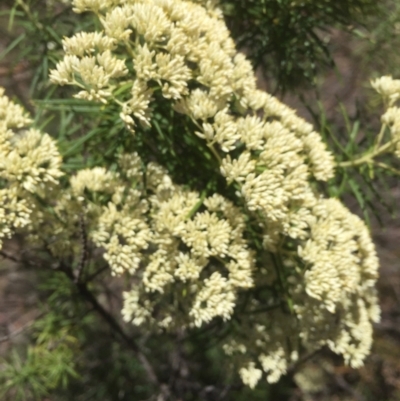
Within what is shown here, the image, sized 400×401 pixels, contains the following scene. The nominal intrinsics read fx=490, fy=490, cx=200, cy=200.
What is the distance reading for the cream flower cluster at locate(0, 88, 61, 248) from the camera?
0.95 m

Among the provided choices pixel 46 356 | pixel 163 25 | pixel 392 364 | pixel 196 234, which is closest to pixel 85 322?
pixel 46 356

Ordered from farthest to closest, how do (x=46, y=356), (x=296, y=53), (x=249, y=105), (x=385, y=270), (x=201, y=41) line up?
(x=385, y=270) → (x=46, y=356) → (x=296, y=53) → (x=249, y=105) → (x=201, y=41)

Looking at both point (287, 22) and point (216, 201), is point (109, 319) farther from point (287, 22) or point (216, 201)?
point (287, 22)

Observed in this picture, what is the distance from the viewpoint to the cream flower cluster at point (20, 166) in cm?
95

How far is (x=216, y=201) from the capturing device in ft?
3.46

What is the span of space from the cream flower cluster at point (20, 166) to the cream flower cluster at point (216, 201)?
0.15 metres

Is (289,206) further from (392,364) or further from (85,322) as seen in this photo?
(392,364)

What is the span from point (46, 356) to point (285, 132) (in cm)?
115

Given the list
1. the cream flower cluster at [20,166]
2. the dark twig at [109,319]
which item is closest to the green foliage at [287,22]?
the cream flower cluster at [20,166]

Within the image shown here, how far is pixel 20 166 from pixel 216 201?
0.40 m

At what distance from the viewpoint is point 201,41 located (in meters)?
0.99

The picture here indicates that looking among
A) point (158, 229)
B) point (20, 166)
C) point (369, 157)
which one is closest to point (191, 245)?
point (158, 229)

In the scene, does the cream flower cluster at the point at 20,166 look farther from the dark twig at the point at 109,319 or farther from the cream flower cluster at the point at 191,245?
the dark twig at the point at 109,319

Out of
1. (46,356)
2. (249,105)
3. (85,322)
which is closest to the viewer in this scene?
(249,105)
